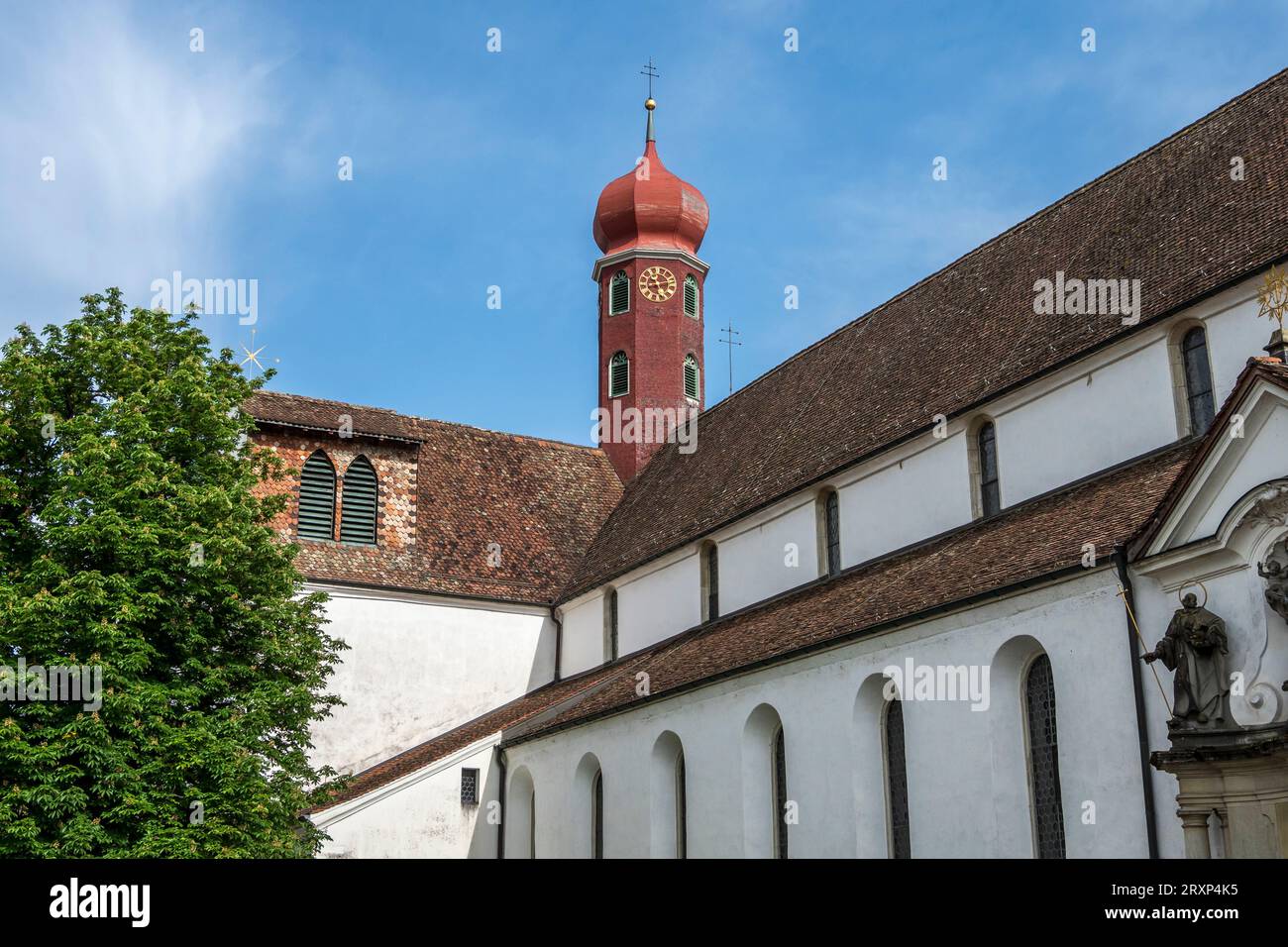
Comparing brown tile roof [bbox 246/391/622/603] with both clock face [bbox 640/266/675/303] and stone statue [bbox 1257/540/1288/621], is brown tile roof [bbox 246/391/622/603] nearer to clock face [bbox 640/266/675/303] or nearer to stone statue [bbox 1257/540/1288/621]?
clock face [bbox 640/266/675/303]

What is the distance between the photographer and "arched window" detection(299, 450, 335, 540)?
106 feet

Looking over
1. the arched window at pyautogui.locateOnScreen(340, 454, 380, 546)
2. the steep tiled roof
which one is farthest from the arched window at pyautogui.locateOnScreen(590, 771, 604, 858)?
the arched window at pyautogui.locateOnScreen(340, 454, 380, 546)

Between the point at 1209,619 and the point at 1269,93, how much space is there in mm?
10295

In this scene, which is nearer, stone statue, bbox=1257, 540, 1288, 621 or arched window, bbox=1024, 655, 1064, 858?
stone statue, bbox=1257, 540, 1288, 621

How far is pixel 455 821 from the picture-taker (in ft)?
94.8

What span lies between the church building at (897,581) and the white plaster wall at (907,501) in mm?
65

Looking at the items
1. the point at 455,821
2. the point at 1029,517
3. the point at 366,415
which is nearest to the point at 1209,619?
the point at 1029,517

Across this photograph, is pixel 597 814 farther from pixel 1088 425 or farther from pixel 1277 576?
pixel 1277 576

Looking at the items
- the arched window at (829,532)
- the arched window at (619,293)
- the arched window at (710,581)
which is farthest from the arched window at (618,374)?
the arched window at (829,532)

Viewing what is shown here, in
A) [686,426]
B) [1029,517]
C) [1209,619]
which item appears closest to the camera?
[1209,619]

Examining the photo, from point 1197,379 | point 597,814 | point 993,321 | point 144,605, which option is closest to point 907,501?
point 993,321

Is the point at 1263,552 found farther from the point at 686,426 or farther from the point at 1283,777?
the point at 686,426

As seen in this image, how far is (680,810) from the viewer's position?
23828 mm

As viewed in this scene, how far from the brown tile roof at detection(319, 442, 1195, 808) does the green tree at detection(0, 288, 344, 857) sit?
663 cm
